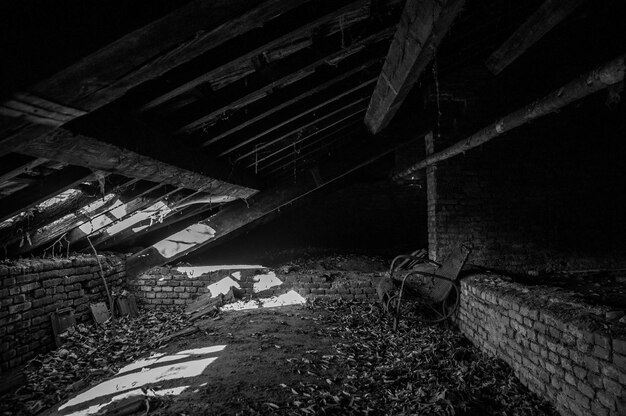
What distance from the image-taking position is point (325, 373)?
3373mm

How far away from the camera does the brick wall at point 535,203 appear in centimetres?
561

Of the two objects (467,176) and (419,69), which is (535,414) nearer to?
(419,69)

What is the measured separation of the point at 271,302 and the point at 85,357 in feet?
9.17

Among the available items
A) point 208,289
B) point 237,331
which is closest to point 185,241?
point 208,289

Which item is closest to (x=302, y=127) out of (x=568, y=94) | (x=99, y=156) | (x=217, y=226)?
(x=99, y=156)

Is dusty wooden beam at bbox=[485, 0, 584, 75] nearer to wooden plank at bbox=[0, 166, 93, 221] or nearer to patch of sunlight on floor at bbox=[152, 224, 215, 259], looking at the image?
wooden plank at bbox=[0, 166, 93, 221]

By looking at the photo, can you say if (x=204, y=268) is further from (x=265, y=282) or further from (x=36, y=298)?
(x=36, y=298)

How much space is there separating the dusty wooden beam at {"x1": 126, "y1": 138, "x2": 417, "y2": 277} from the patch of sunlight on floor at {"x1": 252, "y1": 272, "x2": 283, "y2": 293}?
3.52 ft

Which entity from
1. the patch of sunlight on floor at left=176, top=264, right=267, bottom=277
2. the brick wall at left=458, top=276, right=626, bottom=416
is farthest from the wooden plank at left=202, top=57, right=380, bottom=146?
the patch of sunlight on floor at left=176, top=264, right=267, bottom=277

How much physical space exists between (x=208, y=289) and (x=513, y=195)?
18.3 ft

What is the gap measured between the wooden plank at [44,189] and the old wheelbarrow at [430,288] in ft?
12.2

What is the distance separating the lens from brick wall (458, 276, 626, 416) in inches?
92.5

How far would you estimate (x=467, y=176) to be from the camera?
5.74 m

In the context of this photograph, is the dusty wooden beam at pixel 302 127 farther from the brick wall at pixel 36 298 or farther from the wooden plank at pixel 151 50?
the brick wall at pixel 36 298
